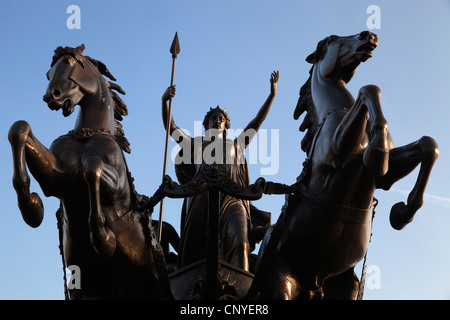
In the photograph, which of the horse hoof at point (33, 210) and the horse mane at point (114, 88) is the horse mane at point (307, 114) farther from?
the horse hoof at point (33, 210)

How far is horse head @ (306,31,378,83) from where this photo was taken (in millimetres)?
8297

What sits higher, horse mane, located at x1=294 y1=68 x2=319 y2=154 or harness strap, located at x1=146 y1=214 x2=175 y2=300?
horse mane, located at x1=294 y1=68 x2=319 y2=154

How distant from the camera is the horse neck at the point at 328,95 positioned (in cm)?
848

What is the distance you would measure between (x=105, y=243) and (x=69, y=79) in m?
2.01

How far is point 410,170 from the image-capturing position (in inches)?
303

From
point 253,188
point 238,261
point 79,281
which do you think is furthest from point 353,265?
point 79,281

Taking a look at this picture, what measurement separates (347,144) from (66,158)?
2.97 meters

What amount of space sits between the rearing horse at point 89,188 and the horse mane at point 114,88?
0.02 metres

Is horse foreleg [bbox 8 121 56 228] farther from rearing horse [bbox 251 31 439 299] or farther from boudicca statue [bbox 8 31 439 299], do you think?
rearing horse [bbox 251 31 439 299]

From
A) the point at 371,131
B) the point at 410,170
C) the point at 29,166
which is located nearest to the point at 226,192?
the point at 371,131

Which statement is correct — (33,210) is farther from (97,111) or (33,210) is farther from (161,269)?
(161,269)

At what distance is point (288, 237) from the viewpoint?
8172mm

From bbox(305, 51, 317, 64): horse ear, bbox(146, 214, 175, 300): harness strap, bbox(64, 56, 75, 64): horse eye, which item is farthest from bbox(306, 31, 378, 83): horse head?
bbox(64, 56, 75, 64): horse eye

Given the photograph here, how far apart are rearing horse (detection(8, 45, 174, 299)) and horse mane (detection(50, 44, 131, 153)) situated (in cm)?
2
